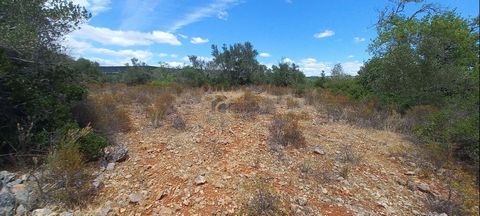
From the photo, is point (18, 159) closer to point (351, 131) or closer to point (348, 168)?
point (348, 168)

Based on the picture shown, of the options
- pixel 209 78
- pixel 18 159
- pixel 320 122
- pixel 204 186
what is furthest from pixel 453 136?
pixel 209 78

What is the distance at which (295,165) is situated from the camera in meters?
3.89

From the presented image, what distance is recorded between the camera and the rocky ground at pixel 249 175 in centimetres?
299

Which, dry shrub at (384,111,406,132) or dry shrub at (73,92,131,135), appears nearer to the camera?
dry shrub at (73,92,131,135)

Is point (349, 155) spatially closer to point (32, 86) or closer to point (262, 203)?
point (262, 203)

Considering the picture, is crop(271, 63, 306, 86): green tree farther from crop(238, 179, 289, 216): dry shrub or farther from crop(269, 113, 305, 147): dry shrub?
crop(238, 179, 289, 216): dry shrub

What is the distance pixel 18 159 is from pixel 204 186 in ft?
8.99

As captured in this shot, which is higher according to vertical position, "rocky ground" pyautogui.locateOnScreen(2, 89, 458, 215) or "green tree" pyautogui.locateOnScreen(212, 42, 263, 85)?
"green tree" pyautogui.locateOnScreen(212, 42, 263, 85)

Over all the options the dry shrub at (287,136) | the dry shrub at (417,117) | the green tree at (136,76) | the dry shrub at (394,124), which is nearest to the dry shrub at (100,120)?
the dry shrub at (287,136)

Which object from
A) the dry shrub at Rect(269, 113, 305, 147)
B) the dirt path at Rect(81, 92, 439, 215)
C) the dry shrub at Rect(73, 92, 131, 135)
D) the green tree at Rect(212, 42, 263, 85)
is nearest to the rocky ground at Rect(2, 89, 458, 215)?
the dirt path at Rect(81, 92, 439, 215)

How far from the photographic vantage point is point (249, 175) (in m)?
3.52

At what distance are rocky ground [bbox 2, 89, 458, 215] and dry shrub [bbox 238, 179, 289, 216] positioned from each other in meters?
0.08

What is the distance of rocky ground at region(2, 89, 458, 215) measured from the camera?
9.81ft

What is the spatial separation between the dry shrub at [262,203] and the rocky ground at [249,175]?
8cm
